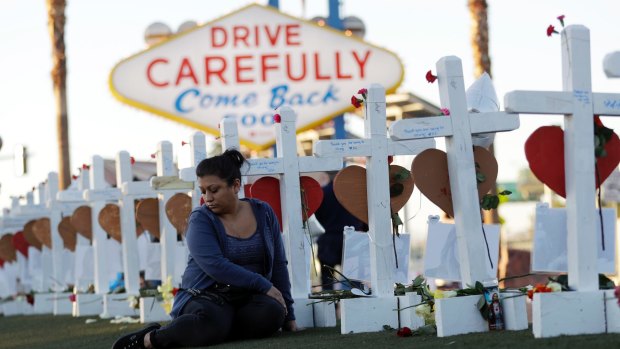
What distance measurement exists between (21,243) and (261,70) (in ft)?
15.1

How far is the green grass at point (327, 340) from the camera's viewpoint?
229 inches

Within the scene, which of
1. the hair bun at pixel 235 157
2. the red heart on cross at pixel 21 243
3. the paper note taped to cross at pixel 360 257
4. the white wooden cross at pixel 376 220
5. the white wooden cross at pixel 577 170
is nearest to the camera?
the white wooden cross at pixel 577 170

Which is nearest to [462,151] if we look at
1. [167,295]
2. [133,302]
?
[167,295]

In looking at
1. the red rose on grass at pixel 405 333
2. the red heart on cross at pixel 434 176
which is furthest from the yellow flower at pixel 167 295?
the red heart on cross at pixel 434 176

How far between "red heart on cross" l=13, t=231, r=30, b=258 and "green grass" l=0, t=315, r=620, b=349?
6.69 m

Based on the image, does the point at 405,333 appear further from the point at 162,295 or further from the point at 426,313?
the point at 162,295

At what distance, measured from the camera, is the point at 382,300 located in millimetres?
7754

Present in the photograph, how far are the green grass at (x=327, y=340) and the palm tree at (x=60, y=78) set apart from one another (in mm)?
9699

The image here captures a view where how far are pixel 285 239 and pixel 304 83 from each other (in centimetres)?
1130

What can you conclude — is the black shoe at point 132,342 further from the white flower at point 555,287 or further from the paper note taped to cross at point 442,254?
the white flower at point 555,287

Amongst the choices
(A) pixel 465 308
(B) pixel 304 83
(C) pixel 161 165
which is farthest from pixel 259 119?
(A) pixel 465 308

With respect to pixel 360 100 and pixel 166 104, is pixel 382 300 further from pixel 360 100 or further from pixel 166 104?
pixel 166 104

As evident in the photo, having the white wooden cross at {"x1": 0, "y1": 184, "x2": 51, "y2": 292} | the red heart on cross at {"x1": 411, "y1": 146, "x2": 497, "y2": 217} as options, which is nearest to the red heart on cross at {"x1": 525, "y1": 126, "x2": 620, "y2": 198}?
the red heart on cross at {"x1": 411, "y1": 146, "x2": 497, "y2": 217}

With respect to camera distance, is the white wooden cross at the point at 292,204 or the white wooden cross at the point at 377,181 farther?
the white wooden cross at the point at 292,204
